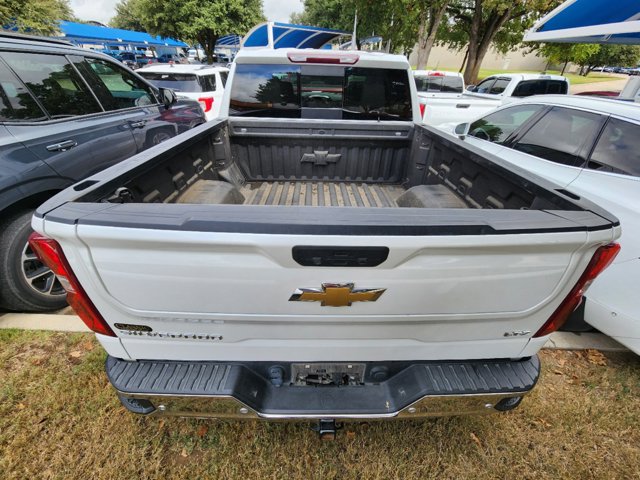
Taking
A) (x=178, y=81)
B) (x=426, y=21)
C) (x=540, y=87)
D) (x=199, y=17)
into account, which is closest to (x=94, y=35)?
(x=199, y=17)

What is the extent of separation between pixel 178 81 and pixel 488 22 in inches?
734

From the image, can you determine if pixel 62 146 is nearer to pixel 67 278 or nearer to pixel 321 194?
pixel 67 278

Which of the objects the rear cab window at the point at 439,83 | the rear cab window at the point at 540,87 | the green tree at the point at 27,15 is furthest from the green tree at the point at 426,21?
the green tree at the point at 27,15

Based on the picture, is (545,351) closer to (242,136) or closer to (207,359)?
(207,359)

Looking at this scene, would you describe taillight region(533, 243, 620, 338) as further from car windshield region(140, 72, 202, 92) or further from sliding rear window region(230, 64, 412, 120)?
car windshield region(140, 72, 202, 92)

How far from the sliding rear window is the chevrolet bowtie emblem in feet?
9.08

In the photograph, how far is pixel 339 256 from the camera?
47.4 inches

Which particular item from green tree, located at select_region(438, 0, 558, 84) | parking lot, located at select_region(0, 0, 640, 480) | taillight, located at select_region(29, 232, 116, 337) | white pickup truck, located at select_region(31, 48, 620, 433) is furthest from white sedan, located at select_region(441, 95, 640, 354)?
green tree, located at select_region(438, 0, 558, 84)

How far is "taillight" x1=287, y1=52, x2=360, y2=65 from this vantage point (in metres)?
3.10

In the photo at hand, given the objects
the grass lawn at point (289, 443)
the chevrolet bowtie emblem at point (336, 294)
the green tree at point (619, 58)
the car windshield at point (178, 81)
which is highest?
the chevrolet bowtie emblem at point (336, 294)

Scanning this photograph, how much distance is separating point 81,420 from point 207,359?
1358 mm

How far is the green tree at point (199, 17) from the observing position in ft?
71.1

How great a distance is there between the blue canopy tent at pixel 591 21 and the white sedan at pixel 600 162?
3824mm

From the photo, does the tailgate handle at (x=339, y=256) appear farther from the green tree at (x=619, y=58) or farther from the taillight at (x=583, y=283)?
the green tree at (x=619, y=58)
